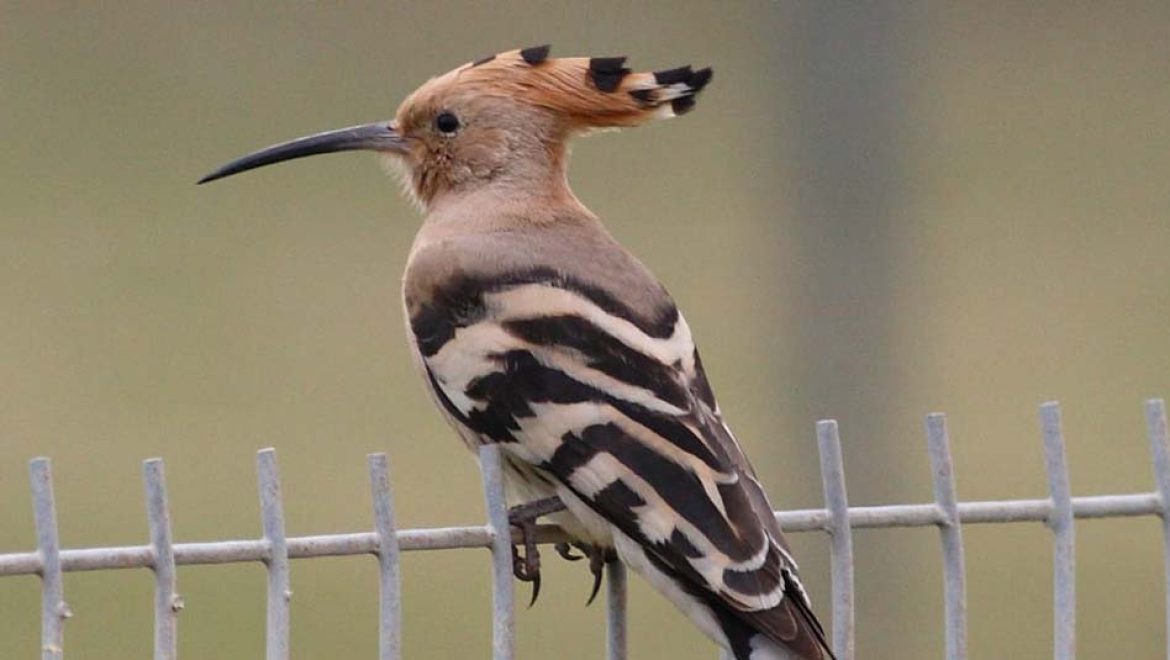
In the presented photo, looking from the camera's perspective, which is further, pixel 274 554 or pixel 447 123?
pixel 447 123

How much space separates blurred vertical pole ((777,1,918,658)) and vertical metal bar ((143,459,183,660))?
4.19 meters

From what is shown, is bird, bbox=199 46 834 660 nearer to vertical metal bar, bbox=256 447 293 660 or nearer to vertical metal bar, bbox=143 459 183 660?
vertical metal bar, bbox=256 447 293 660

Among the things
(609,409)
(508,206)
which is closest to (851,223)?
(508,206)

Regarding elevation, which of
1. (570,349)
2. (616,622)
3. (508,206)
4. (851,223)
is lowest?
(616,622)

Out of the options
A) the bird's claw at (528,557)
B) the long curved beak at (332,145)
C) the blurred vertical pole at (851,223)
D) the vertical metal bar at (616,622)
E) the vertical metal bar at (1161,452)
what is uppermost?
the blurred vertical pole at (851,223)

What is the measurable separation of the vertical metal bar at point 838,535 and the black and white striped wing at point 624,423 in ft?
0.11

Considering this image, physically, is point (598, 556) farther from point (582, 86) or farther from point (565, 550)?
point (582, 86)

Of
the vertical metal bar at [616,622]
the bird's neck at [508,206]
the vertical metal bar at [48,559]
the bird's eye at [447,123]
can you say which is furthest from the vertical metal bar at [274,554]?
the bird's eye at [447,123]

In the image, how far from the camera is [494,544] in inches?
103

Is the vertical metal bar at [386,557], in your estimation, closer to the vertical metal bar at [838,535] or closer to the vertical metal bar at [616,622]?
the vertical metal bar at [616,622]

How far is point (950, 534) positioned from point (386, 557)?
0.61 m

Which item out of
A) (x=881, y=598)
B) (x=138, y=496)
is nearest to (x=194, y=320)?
(x=138, y=496)

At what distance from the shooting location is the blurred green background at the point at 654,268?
288 inches

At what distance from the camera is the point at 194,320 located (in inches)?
436
